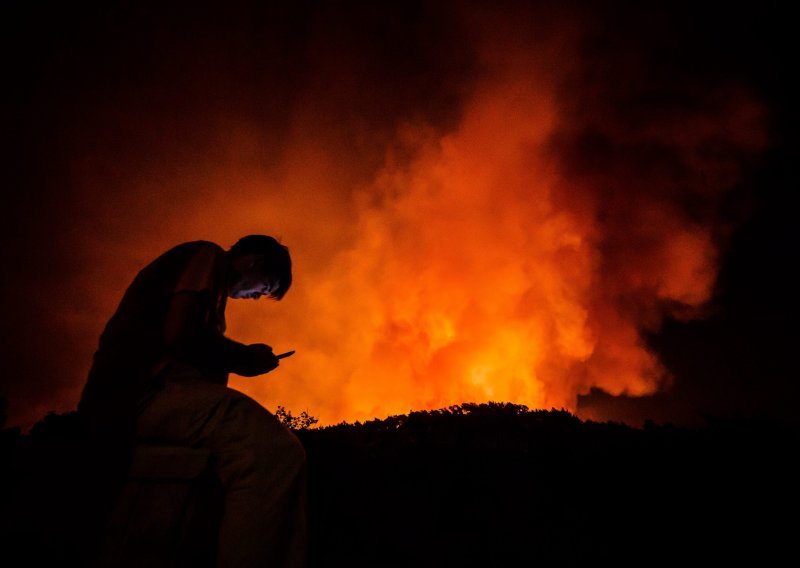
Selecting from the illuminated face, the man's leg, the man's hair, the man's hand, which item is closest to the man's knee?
the man's leg

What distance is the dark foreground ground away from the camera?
10.1ft

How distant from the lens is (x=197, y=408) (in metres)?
2.28

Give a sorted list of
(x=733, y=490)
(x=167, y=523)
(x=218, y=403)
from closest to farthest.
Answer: (x=167, y=523)
(x=218, y=403)
(x=733, y=490)

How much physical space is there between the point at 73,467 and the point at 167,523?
28.1 inches

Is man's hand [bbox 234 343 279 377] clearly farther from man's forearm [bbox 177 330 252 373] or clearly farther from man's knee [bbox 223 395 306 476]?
man's knee [bbox 223 395 306 476]

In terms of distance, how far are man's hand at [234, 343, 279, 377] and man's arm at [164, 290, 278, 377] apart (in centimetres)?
22

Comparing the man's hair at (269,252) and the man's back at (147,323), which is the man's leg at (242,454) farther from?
the man's hair at (269,252)

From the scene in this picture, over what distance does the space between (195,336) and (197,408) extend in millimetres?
534

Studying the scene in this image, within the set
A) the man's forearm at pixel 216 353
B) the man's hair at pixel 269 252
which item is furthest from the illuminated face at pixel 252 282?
the man's forearm at pixel 216 353

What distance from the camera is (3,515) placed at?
2535mm

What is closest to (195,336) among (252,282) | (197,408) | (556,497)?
(197,408)

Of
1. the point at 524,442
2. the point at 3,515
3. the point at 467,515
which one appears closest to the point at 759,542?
the point at 524,442

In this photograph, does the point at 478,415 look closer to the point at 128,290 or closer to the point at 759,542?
the point at 759,542

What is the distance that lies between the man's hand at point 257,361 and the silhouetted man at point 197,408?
510mm
